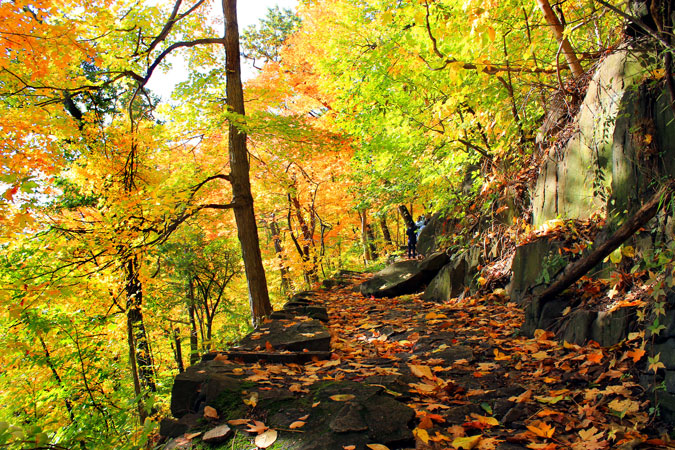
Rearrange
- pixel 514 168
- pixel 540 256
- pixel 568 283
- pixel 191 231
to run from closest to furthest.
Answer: pixel 568 283
pixel 540 256
pixel 514 168
pixel 191 231

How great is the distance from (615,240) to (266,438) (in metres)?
3.24

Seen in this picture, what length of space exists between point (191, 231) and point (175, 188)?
6147mm

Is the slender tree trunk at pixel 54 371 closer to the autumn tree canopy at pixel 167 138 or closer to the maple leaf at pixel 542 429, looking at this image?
the autumn tree canopy at pixel 167 138

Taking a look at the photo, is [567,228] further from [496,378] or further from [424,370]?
[424,370]

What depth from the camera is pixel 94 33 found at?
5953 millimetres

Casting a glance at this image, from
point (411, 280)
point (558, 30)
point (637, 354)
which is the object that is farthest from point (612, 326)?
Result: point (411, 280)

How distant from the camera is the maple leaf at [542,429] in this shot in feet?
6.96

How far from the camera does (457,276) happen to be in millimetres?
6641

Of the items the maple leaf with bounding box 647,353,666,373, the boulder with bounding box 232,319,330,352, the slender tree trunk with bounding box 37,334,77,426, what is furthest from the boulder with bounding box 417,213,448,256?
the slender tree trunk with bounding box 37,334,77,426

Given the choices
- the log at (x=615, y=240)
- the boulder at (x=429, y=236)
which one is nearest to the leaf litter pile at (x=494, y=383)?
the log at (x=615, y=240)

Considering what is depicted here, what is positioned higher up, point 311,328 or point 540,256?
point 540,256

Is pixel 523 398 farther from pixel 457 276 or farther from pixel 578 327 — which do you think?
pixel 457 276

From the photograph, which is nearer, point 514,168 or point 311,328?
point 311,328

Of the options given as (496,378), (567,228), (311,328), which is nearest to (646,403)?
(496,378)
